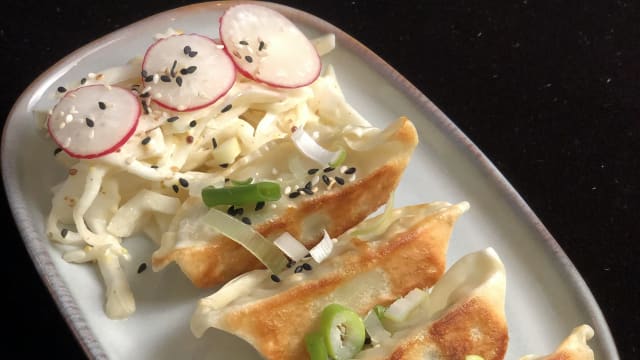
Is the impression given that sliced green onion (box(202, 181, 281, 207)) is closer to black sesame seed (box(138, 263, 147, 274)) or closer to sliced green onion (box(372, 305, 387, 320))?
black sesame seed (box(138, 263, 147, 274))

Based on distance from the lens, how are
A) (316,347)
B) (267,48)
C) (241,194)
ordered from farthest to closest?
(267,48), (241,194), (316,347)

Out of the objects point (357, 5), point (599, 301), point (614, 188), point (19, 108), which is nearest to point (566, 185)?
point (614, 188)

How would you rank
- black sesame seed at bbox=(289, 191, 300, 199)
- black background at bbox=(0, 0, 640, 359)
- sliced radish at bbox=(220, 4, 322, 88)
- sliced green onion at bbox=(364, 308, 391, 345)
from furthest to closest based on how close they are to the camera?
1. black background at bbox=(0, 0, 640, 359)
2. sliced radish at bbox=(220, 4, 322, 88)
3. black sesame seed at bbox=(289, 191, 300, 199)
4. sliced green onion at bbox=(364, 308, 391, 345)

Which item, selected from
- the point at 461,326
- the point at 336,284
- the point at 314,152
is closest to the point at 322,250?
the point at 336,284

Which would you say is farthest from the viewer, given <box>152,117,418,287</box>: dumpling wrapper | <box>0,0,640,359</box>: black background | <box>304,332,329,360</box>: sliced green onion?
<box>0,0,640,359</box>: black background

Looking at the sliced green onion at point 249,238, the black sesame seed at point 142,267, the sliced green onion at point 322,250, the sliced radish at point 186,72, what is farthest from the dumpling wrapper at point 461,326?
the sliced radish at point 186,72

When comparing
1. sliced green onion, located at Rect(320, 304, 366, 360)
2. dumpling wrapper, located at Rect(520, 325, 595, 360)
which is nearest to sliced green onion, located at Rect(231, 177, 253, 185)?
sliced green onion, located at Rect(320, 304, 366, 360)

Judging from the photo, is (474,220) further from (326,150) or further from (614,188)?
(614,188)

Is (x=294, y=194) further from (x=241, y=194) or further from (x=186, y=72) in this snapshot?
(x=186, y=72)
